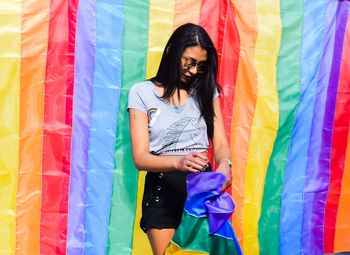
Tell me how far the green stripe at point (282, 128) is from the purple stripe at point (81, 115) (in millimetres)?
1029

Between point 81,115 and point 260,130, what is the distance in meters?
1.01

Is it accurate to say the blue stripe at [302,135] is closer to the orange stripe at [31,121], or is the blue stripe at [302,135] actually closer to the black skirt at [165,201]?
the black skirt at [165,201]

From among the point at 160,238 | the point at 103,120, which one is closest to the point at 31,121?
the point at 103,120

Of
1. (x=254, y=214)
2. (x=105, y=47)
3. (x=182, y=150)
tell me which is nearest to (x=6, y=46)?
(x=105, y=47)

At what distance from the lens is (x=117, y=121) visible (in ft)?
13.6

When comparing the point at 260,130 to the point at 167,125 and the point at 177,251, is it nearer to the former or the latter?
the point at 167,125

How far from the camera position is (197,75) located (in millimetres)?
3441

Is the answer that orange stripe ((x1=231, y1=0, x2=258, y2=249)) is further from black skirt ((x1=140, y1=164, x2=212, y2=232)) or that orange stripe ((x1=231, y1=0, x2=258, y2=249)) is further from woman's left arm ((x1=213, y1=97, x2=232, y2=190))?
black skirt ((x1=140, y1=164, x2=212, y2=232))

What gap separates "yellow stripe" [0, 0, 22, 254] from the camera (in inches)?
156

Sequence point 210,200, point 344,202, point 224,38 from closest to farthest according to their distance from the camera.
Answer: point 210,200 → point 224,38 → point 344,202

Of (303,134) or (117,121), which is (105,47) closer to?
(117,121)

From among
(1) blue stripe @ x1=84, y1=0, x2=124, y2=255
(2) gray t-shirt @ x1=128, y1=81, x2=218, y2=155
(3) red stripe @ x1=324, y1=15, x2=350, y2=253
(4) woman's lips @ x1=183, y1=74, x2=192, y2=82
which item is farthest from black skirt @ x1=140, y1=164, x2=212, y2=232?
(3) red stripe @ x1=324, y1=15, x2=350, y2=253

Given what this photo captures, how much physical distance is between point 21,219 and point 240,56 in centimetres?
150

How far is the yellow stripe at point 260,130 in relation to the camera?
4258 millimetres
